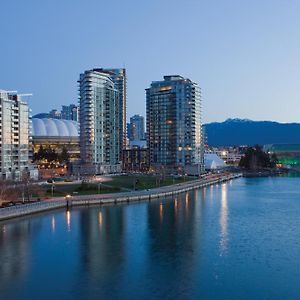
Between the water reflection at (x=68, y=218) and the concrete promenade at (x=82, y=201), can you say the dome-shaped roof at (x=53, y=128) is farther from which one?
the water reflection at (x=68, y=218)

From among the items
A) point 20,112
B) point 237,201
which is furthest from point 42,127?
point 237,201

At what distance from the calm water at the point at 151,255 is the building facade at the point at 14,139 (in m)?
35.0

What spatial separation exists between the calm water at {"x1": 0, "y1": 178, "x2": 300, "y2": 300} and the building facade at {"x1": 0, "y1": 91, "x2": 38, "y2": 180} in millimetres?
35027

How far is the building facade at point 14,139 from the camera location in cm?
8531

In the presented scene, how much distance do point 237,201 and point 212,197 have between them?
7100 millimetres

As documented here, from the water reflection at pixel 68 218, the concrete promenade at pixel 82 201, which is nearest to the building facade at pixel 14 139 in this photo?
the concrete promenade at pixel 82 201

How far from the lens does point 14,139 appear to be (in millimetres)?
89312

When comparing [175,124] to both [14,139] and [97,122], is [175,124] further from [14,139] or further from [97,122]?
[14,139]

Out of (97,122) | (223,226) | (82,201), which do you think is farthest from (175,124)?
(223,226)

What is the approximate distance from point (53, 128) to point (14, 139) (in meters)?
74.5

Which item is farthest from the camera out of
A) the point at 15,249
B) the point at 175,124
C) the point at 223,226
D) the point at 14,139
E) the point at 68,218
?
the point at 175,124

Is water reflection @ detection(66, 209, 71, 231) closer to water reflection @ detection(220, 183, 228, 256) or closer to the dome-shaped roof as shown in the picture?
water reflection @ detection(220, 183, 228, 256)

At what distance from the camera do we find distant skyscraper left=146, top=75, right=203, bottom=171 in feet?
440

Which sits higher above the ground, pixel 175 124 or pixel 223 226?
pixel 175 124
